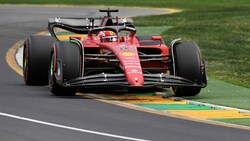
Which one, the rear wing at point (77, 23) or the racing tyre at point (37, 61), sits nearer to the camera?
the racing tyre at point (37, 61)

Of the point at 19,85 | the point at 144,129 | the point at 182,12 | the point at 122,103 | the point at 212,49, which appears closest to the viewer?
the point at 144,129

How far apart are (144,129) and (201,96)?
4.44 m

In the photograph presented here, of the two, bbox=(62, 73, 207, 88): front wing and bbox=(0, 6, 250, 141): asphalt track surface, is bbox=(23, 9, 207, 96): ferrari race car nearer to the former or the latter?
bbox=(62, 73, 207, 88): front wing

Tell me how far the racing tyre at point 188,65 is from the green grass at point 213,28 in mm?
2360

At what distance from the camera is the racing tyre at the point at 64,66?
16.6 meters

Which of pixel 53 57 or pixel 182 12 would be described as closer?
pixel 53 57

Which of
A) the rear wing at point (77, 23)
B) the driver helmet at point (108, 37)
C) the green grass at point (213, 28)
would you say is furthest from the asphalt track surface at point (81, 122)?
the green grass at point (213, 28)

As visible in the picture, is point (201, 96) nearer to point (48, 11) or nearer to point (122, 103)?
point (122, 103)

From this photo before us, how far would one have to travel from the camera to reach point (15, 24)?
35.9 metres

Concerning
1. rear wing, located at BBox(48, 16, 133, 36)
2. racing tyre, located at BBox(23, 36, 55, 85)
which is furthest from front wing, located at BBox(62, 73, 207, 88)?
rear wing, located at BBox(48, 16, 133, 36)

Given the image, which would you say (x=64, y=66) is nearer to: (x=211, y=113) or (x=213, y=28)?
(x=211, y=113)

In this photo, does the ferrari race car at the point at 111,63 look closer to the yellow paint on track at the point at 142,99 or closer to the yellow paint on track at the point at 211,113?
the yellow paint on track at the point at 142,99

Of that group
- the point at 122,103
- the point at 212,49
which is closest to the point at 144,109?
the point at 122,103

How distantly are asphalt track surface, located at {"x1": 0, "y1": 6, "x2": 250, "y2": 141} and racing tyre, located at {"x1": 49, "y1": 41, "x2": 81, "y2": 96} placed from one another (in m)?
0.20
